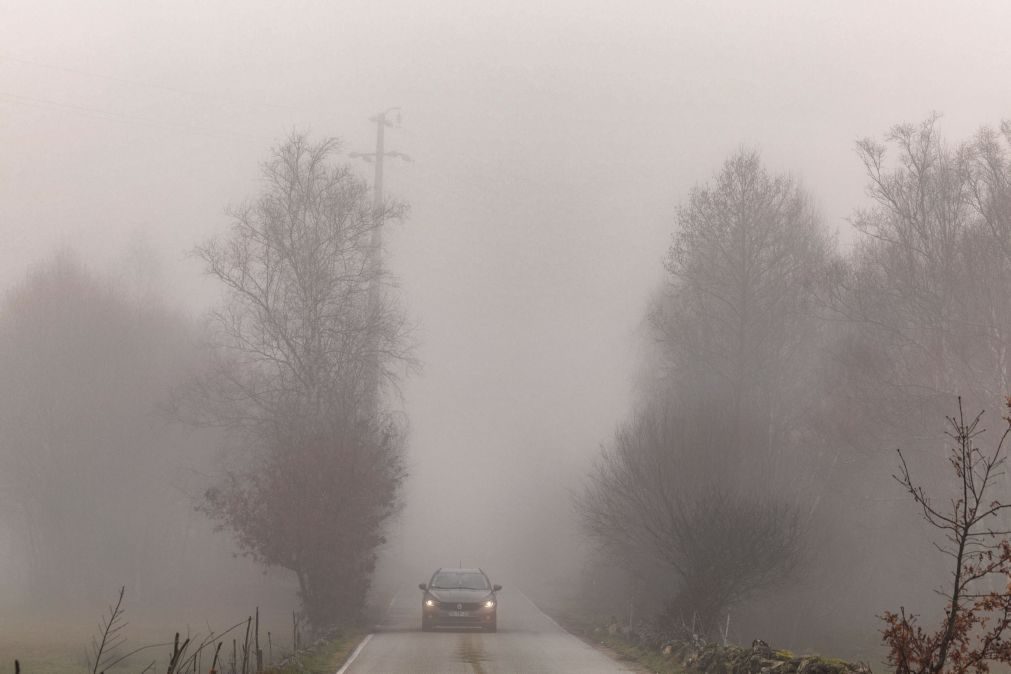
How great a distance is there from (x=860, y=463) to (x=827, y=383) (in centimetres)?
247

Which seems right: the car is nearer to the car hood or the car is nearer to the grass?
the car hood

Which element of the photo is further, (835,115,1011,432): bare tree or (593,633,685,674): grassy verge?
(835,115,1011,432): bare tree

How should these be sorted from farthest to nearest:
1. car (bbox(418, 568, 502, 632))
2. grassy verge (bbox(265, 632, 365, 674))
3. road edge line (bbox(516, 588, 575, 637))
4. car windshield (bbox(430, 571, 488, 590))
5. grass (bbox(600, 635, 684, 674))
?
road edge line (bbox(516, 588, 575, 637))
car windshield (bbox(430, 571, 488, 590))
car (bbox(418, 568, 502, 632))
grass (bbox(600, 635, 684, 674))
grassy verge (bbox(265, 632, 365, 674))

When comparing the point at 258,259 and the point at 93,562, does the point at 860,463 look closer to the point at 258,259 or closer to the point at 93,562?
the point at 258,259

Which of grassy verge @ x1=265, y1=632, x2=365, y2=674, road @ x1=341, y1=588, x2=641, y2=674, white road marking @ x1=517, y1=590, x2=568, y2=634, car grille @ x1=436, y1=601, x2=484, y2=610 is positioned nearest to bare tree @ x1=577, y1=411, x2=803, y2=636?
road @ x1=341, y1=588, x2=641, y2=674

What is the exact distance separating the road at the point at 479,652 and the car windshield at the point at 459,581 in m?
1.21

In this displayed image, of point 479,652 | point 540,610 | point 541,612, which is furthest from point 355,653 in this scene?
point 540,610

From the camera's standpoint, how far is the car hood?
29.3m

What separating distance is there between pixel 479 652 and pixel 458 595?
6.72 meters

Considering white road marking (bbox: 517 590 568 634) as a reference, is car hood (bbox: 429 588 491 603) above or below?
above

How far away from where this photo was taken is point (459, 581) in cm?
3047

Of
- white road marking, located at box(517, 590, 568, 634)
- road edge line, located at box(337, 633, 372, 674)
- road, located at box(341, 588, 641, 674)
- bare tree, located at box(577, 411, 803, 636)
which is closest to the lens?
road edge line, located at box(337, 633, 372, 674)

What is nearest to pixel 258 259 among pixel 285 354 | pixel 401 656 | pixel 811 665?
pixel 285 354

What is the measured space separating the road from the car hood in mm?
838
